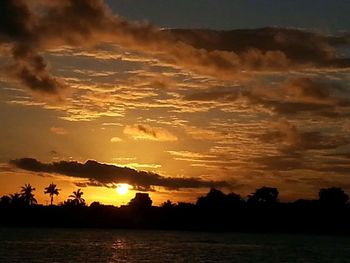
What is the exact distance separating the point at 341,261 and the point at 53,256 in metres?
48.9

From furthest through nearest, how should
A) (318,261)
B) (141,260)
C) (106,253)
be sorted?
1. (106,253)
2. (318,261)
3. (141,260)

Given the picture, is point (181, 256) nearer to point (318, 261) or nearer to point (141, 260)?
point (141, 260)

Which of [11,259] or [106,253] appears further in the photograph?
[106,253]

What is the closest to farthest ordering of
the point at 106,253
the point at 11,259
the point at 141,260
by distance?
the point at 11,259, the point at 141,260, the point at 106,253

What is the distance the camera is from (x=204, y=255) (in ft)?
415

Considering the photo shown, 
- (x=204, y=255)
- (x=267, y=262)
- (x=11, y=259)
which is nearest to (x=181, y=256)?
(x=204, y=255)

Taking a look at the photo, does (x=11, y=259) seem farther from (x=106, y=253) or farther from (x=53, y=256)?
(x=106, y=253)

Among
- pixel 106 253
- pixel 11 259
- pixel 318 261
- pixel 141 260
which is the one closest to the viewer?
pixel 11 259

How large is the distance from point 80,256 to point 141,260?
1197 cm

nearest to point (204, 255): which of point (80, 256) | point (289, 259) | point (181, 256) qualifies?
point (181, 256)

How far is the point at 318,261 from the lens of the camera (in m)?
120

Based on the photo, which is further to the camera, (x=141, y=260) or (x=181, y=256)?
(x=181, y=256)

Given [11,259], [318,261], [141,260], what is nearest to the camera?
[11,259]

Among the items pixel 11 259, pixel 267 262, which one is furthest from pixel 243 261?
pixel 11 259
